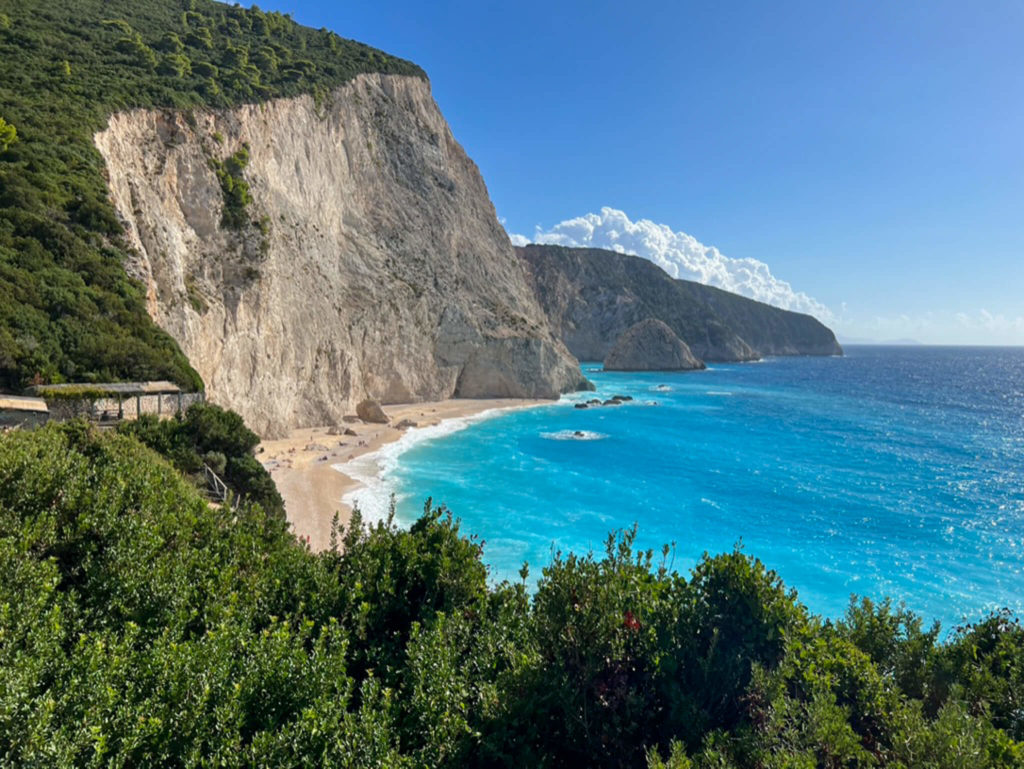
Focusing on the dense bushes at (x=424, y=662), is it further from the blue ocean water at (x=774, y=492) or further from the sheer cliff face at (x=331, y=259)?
the sheer cliff face at (x=331, y=259)

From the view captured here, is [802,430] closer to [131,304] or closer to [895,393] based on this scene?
[895,393]

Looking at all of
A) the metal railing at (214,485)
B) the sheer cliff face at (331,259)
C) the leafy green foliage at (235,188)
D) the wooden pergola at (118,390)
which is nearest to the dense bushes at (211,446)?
the metal railing at (214,485)

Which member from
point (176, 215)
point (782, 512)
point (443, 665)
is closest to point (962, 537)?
point (782, 512)

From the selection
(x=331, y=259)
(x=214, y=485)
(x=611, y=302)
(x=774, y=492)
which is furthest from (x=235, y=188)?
(x=611, y=302)

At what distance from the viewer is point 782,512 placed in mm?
28109

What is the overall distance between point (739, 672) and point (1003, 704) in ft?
11.4

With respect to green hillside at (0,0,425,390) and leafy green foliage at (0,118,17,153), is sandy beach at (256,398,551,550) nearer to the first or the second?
green hillside at (0,0,425,390)

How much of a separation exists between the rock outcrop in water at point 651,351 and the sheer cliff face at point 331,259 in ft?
151

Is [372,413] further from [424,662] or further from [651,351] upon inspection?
[651,351]

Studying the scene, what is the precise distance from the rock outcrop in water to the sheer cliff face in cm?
4593

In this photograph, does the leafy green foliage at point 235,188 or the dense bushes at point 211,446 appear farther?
the leafy green foliage at point 235,188

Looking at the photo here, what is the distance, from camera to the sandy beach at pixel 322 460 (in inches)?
882

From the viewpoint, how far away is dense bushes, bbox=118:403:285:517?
16953 millimetres

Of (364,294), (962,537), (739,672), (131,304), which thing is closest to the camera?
(739,672)
